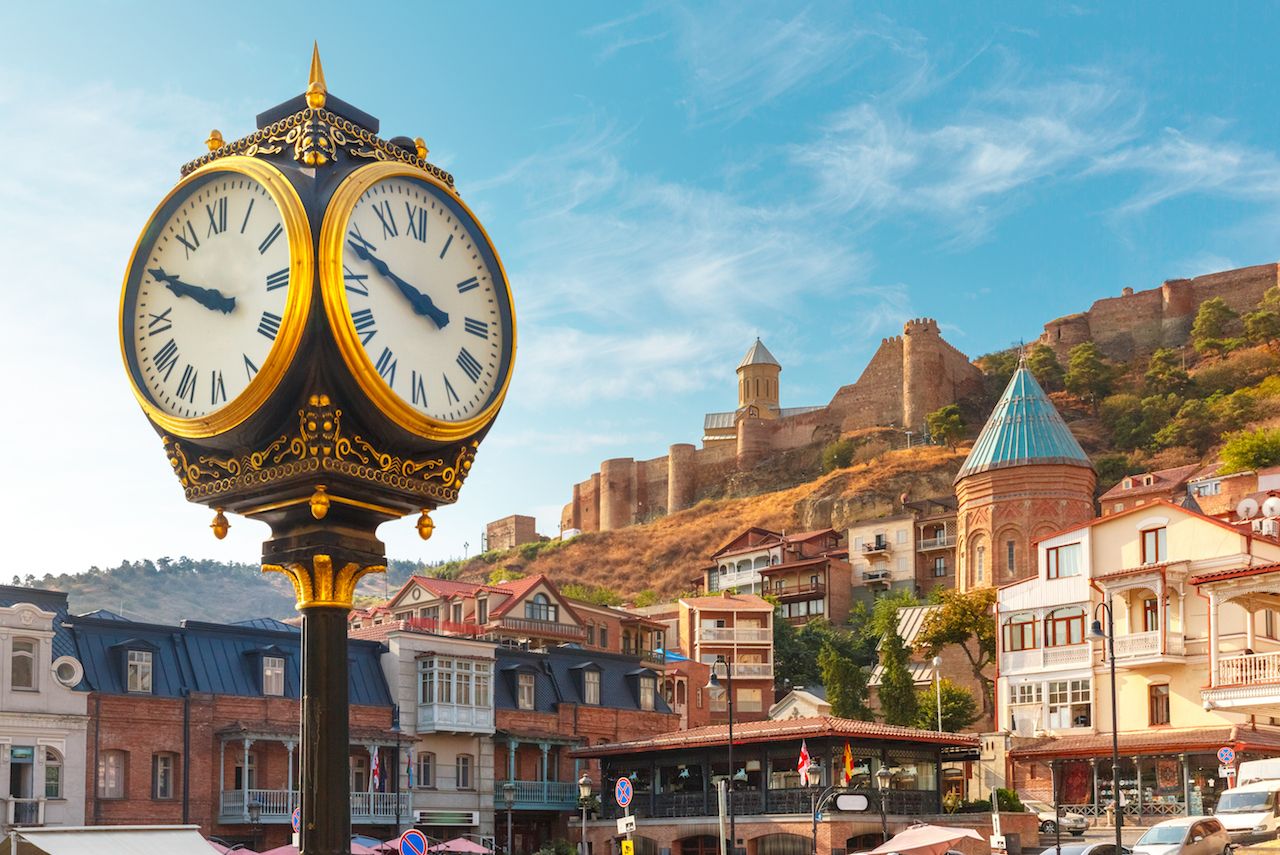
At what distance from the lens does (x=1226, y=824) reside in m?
30.0

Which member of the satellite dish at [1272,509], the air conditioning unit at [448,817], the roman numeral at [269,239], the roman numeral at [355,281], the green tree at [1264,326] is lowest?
the air conditioning unit at [448,817]

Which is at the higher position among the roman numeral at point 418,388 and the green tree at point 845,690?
the roman numeral at point 418,388

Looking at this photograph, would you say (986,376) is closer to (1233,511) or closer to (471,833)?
(1233,511)

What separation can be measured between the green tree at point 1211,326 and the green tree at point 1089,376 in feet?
21.0

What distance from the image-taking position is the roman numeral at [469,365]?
6297 mm

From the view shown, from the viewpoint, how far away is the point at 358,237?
19.1ft

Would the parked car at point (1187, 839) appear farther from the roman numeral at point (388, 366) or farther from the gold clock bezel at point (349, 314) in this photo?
the roman numeral at point (388, 366)

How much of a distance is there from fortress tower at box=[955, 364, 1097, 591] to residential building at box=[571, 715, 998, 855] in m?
23.5

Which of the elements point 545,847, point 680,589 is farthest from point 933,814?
point 680,589

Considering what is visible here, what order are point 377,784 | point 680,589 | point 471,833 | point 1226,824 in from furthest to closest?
point 680,589 → point 471,833 → point 377,784 → point 1226,824

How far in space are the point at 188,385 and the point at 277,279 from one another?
61cm

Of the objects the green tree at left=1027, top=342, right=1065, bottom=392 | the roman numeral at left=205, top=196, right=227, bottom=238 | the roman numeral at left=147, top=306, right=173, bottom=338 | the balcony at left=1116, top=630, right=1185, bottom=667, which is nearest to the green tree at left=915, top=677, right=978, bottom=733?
the balcony at left=1116, top=630, right=1185, bottom=667

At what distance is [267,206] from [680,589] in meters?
107

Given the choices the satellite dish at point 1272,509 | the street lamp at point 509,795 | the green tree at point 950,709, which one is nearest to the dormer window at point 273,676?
the street lamp at point 509,795
